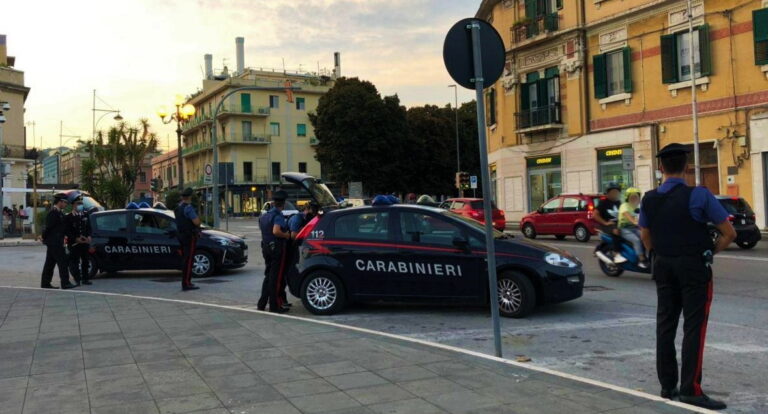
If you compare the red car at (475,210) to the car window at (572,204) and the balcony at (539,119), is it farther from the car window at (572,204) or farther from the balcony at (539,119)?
the balcony at (539,119)

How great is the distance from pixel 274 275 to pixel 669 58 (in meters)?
21.6

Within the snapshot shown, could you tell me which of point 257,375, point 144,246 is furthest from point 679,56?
point 257,375

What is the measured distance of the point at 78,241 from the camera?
38.7 feet

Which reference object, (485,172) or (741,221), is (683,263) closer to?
(485,172)

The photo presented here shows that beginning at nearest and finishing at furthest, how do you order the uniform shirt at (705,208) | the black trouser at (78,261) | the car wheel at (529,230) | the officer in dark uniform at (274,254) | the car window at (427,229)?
the uniform shirt at (705,208), the car window at (427,229), the officer in dark uniform at (274,254), the black trouser at (78,261), the car wheel at (529,230)

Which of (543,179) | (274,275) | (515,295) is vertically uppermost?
(543,179)

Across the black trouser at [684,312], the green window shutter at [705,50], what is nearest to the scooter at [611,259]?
the black trouser at [684,312]

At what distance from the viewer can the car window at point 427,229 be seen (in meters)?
7.92

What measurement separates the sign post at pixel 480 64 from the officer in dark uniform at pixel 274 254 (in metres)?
3.62

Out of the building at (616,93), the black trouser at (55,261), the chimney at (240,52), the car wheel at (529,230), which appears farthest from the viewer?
the chimney at (240,52)

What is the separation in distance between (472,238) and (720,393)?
362cm

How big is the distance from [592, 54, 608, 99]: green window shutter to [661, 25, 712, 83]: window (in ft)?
9.44

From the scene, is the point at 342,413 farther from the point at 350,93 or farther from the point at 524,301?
the point at 350,93

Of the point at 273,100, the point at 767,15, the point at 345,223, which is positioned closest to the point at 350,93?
the point at 273,100
